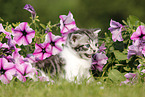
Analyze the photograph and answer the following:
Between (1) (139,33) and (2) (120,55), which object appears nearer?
(1) (139,33)

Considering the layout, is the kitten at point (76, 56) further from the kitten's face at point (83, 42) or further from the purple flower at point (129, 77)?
the purple flower at point (129, 77)

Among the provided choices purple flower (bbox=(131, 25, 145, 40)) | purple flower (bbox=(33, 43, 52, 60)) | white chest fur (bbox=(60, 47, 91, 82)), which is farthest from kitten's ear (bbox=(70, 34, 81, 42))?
purple flower (bbox=(131, 25, 145, 40))

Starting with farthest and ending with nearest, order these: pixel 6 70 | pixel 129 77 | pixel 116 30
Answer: pixel 116 30
pixel 129 77
pixel 6 70

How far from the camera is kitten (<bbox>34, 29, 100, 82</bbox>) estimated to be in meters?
2.80

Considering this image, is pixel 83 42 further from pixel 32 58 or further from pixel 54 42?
pixel 32 58

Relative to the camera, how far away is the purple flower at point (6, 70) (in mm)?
2945

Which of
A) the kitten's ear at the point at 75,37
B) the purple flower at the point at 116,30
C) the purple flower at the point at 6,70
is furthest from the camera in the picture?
the purple flower at the point at 116,30

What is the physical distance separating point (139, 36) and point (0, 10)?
3.26m

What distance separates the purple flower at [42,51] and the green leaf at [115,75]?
78 centimetres

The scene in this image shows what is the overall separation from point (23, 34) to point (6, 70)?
466mm

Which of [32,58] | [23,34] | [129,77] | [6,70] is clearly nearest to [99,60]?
[129,77]

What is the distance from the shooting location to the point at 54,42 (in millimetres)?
3072

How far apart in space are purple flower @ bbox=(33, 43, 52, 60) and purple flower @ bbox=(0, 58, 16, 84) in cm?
31

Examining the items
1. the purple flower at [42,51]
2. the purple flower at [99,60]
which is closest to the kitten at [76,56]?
the purple flower at [42,51]
